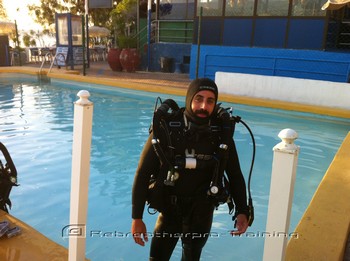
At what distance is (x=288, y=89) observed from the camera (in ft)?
29.6

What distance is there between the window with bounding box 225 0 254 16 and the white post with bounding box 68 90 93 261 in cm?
1057

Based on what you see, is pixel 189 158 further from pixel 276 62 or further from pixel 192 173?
pixel 276 62

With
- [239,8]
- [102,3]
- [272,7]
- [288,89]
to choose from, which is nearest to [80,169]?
[288,89]

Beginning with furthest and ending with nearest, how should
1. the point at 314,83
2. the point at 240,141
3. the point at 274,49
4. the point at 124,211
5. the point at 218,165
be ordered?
the point at 274,49 → the point at 314,83 → the point at 240,141 → the point at 124,211 → the point at 218,165

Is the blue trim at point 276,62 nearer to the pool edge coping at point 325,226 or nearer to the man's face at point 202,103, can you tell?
the pool edge coping at point 325,226

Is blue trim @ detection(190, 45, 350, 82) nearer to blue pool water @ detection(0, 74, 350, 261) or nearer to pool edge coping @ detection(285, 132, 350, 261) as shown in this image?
blue pool water @ detection(0, 74, 350, 261)

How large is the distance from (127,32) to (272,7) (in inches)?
433

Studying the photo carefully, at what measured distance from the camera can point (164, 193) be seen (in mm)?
2176

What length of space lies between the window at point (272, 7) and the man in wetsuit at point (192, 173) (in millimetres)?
9726

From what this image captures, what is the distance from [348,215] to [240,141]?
12.7ft

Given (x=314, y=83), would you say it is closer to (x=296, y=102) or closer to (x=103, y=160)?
(x=296, y=102)

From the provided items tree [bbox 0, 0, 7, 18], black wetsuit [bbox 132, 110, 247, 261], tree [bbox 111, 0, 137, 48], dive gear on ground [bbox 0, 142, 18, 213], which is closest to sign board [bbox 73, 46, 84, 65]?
tree [bbox 111, 0, 137, 48]

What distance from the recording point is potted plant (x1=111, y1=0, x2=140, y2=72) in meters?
14.5

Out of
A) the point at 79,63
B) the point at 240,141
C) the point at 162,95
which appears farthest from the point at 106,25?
the point at 240,141
